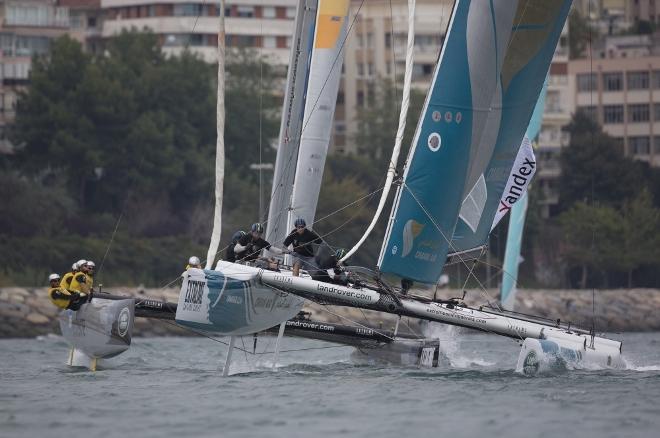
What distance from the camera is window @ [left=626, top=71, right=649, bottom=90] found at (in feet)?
278

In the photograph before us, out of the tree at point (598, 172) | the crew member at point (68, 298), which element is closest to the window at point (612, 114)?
the tree at point (598, 172)

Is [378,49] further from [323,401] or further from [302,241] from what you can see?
[323,401]

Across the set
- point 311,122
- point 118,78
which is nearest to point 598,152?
point 118,78

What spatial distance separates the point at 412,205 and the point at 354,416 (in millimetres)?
6297

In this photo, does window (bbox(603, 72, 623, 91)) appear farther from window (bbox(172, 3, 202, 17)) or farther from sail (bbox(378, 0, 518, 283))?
sail (bbox(378, 0, 518, 283))

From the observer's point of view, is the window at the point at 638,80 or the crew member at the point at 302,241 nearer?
the crew member at the point at 302,241

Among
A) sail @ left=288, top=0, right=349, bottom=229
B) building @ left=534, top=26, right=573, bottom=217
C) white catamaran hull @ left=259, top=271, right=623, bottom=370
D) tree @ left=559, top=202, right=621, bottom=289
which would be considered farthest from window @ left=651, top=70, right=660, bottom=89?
white catamaran hull @ left=259, top=271, right=623, bottom=370

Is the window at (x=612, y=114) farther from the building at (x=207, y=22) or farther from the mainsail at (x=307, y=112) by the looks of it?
the mainsail at (x=307, y=112)

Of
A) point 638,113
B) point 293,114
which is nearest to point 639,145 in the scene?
point 638,113

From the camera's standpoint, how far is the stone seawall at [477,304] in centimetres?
4812

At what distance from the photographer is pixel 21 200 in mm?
64062

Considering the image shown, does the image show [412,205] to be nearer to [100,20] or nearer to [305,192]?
[305,192]

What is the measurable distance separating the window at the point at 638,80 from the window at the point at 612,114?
4.38 ft

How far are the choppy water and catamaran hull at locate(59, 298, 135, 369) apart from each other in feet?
1.40
